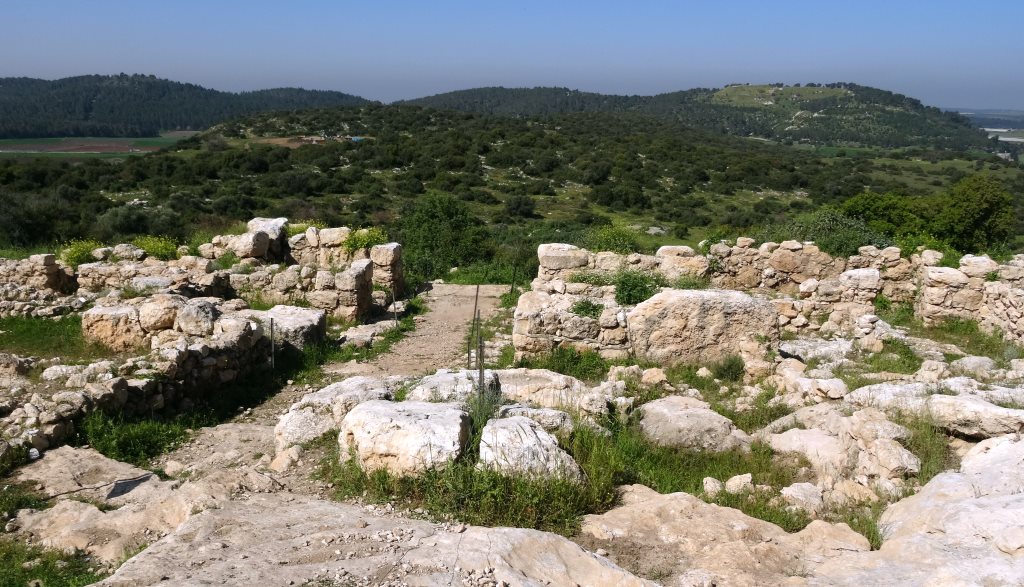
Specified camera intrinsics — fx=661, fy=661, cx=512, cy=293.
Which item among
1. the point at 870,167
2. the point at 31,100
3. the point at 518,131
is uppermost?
the point at 31,100

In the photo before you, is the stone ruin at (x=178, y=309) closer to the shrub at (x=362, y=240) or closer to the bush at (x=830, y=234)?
the shrub at (x=362, y=240)

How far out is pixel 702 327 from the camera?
30.9ft

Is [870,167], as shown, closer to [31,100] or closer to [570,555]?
[570,555]

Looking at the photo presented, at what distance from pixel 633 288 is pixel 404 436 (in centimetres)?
606

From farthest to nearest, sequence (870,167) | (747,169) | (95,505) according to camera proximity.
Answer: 1. (870,167)
2. (747,169)
3. (95,505)

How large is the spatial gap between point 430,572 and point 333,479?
210 cm

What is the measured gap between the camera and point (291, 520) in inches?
180

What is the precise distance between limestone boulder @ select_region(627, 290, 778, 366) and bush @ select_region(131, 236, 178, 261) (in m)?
9.93

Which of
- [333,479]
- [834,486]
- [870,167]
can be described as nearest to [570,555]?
[333,479]

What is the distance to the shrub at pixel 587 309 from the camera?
9.92 meters

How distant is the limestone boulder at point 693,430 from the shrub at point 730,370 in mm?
1930

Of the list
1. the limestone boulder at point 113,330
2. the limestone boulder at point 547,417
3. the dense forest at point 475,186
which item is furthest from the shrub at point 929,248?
the limestone boulder at point 113,330

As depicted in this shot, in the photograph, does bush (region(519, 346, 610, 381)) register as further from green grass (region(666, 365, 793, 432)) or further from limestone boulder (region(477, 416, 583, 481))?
limestone boulder (region(477, 416, 583, 481))

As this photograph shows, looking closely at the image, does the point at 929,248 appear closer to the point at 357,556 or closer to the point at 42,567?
the point at 357,556
